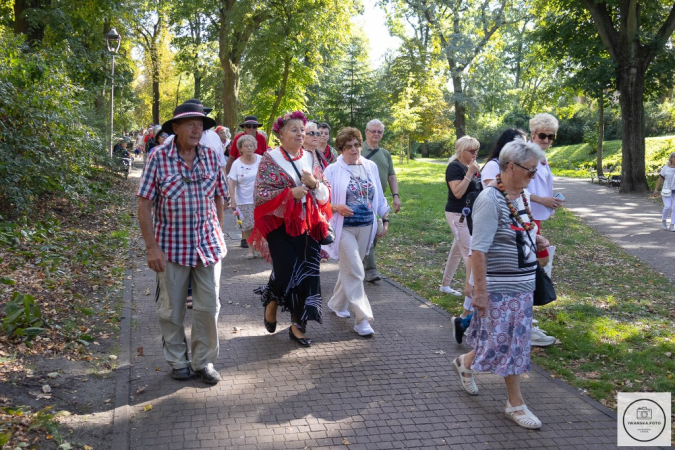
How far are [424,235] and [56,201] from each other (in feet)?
26.0

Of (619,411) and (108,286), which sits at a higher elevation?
(108,286)

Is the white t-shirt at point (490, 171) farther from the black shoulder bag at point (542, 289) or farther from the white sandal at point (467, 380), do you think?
the white sandal at point (467, 380)

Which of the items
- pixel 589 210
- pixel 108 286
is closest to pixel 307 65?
pixel 589 210

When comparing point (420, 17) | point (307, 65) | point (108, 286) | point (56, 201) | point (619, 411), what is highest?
point (420, 17)

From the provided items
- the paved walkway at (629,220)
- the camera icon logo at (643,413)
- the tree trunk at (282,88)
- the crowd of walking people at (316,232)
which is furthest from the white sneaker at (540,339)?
the tree trunk at (282,88)

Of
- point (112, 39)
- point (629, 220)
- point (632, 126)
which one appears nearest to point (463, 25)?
point (632, 126)

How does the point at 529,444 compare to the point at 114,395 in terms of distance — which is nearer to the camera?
the point at 529,444

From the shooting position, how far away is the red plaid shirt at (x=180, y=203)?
4.82 metres

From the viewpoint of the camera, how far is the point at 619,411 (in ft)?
15.8

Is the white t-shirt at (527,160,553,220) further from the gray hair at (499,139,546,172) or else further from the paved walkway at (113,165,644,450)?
the gray hair at (499,139,546,172)

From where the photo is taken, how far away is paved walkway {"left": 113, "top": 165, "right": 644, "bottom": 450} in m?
4.25

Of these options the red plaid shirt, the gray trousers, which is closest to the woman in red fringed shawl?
the red plaid shirt

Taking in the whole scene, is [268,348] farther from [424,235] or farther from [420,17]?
[420,17]

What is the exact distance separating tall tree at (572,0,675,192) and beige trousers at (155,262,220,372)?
64.6ft
